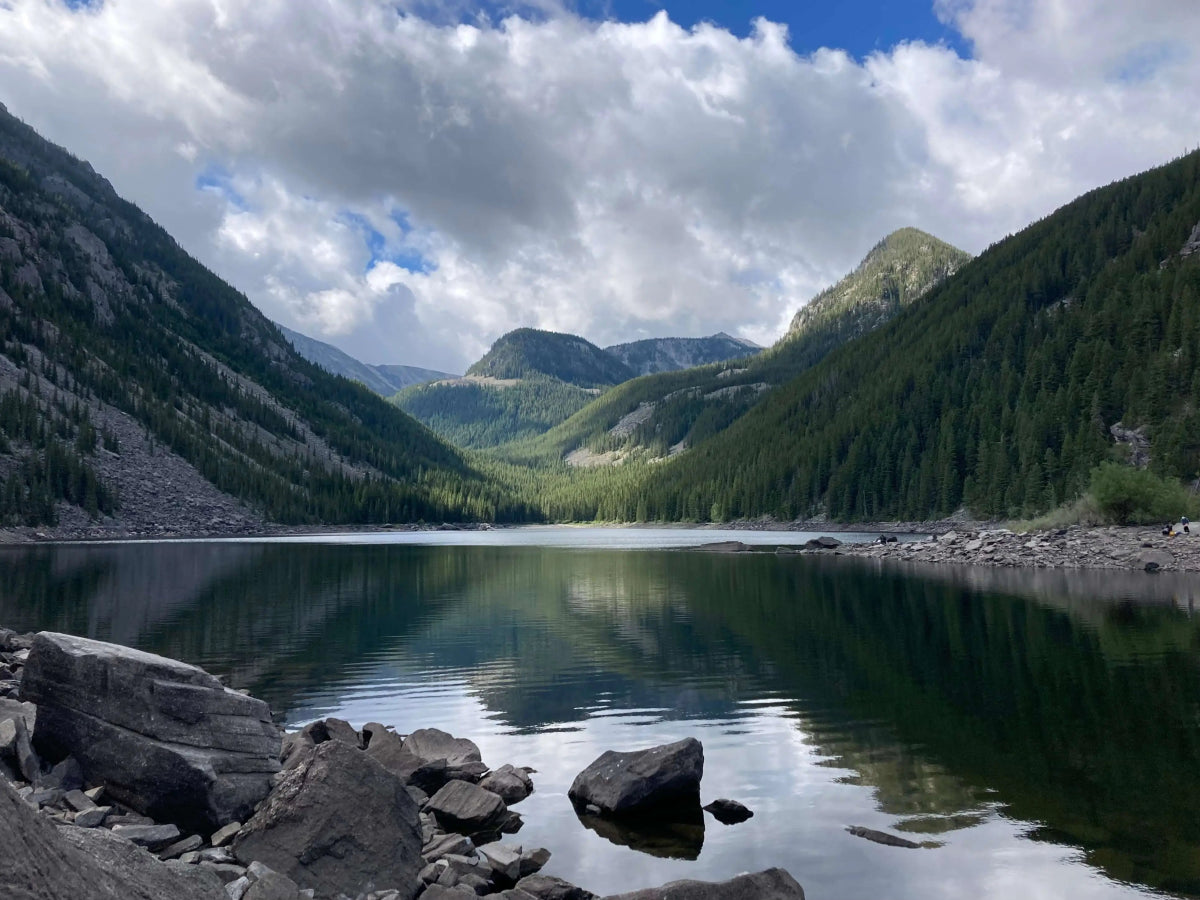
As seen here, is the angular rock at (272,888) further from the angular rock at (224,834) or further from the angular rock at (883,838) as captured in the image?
the angular rock at (883,838)

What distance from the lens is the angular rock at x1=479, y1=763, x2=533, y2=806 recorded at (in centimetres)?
1795

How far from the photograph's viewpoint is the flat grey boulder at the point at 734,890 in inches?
453

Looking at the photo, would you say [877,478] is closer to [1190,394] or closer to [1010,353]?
[1010,353]

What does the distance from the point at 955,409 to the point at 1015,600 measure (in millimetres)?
135367

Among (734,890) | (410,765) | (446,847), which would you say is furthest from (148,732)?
(734,890)

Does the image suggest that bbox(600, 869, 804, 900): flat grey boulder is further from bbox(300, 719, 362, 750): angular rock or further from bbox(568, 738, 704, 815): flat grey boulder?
bbox(300, 719, 362, 750): angular rock

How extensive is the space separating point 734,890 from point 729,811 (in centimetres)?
559

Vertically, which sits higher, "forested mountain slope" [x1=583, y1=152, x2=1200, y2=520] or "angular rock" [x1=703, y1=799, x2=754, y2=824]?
"forested mountain slope" [x1=583, y1=152, x2=1200, y2=520]

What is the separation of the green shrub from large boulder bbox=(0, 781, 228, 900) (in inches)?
3760

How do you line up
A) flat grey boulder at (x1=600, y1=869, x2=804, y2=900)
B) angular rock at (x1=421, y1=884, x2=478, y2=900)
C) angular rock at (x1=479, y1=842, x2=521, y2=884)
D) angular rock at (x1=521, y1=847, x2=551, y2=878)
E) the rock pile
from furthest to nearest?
the rock pile, angular rock at (x1=521, y1=847, x2=551, y2=878), angular rock at (x1=479, y1=842, x2=521, y2=884), angular rock at (x1=421, y1=884, x2=478, y2=900), flat grey boulder at (x1=600, y1=869, x2=804, y2=900)

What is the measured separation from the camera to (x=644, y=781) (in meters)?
17.4

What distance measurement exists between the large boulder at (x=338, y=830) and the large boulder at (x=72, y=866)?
4.02m

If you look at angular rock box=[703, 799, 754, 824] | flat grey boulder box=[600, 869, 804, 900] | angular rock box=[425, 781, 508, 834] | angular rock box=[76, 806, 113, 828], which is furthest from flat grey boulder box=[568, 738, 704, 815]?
angular rock box=[76, 806, 113, 828]

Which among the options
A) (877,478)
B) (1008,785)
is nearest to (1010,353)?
(877,478)
